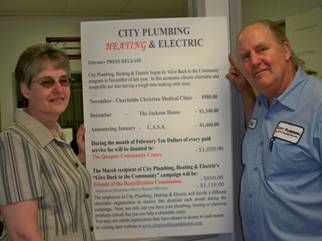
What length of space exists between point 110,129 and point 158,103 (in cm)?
22

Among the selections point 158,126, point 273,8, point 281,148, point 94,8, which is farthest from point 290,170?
point 94,8

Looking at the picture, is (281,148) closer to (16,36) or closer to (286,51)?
(286,51)

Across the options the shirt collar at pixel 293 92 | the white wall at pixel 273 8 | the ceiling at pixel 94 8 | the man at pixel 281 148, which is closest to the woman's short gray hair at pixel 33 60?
the man at pixel 281 148

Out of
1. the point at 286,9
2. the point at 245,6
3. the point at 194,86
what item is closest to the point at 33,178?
the point at 194,86

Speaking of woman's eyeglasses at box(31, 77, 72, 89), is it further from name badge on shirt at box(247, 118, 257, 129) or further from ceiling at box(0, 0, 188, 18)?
ceiling at box(0, 0, 188, 18)

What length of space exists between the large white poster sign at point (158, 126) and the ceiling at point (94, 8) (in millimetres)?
2881

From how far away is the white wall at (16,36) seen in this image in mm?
5086

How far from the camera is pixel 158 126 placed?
69.3 inches

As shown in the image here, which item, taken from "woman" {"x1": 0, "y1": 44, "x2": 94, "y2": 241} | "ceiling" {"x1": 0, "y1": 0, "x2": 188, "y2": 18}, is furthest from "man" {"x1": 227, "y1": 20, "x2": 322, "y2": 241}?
"ceiling" {"x1": 0, "y1": 0, "x2": 188, "y2": 18}

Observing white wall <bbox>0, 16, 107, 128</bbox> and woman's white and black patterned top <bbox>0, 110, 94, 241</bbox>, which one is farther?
white wall <bbox>0, 16, 107, 128</bbox>

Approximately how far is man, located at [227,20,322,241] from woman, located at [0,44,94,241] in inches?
24.5

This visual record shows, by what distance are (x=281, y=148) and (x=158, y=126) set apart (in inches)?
19.5

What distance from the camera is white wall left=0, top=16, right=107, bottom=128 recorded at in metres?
5.09

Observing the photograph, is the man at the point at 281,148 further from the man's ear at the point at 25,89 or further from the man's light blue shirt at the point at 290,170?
the man's ear at the point at 25,89
